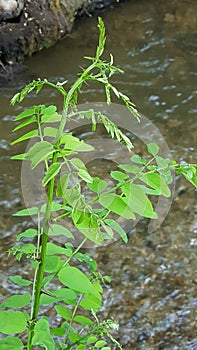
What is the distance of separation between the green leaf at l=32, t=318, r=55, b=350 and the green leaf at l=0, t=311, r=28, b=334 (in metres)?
0.07

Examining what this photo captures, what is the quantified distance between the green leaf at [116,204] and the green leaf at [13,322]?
303 millimetres

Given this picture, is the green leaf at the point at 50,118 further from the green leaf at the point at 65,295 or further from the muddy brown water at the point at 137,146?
the muddy brown water at the point at 137,146

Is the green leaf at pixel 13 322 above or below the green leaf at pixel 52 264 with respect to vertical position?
below

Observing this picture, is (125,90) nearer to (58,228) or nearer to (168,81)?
(168,81)

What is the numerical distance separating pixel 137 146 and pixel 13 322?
2699mm

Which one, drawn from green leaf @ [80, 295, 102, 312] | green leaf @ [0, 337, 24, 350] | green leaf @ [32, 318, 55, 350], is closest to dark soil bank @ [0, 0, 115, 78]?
green leaf @ [80, 295, 102, 312]

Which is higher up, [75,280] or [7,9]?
[75,280]

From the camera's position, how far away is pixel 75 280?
3.67 feet

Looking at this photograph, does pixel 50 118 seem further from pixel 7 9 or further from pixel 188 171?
pixel 7 9

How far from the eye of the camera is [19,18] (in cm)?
472

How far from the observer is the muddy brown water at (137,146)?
8.74 feet

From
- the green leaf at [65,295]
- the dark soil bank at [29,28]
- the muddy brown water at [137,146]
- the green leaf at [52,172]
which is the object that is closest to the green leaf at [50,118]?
the green leaf at [52,172]

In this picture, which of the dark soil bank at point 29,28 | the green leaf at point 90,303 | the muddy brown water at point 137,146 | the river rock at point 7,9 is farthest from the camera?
the river rock at point 7,9

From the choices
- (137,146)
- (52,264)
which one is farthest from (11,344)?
(137,146)
